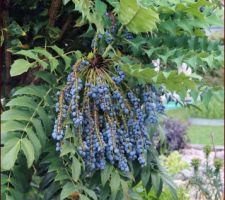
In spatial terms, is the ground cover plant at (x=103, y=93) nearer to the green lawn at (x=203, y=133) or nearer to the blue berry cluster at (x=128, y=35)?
the blue berry cluster at (x=128, y=35)

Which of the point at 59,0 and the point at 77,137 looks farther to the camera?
the point at 59,0

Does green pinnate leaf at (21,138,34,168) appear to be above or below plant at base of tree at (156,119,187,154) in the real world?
above

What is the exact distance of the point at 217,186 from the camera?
271cm

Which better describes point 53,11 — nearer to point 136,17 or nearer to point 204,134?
point 136,17

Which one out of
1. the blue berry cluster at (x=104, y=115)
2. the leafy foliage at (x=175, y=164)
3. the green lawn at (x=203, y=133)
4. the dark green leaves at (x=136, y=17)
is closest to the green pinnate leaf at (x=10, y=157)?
the blue berry cluster at (x=104, y=115)

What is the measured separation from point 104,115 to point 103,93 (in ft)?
0.29

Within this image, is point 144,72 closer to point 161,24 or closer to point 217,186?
point 161,24

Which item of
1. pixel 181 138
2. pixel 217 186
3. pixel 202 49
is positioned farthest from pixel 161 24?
pixel 181 138

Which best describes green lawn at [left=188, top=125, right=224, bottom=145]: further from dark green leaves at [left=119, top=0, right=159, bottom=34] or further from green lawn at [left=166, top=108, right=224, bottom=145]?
dark green leaves at [left=119, top=0, right=159, bottom=34]

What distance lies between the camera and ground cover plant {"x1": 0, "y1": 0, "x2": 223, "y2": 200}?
5.29 feet

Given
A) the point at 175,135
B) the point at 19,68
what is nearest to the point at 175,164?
the point at 175,135

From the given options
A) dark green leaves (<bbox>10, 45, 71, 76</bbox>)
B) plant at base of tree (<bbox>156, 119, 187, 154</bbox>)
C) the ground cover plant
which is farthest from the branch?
plant at base of tree (<bbox>156, 119, 187, 154</bbox>)

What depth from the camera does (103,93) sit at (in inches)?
64.5

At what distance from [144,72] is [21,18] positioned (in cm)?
71
